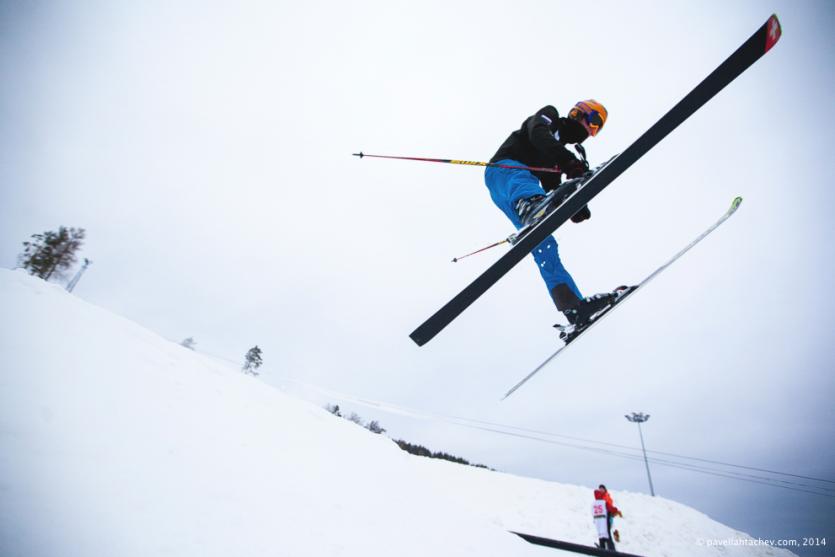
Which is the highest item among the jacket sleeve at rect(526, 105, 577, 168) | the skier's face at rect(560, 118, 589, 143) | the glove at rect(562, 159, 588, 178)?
the skier's face at rect(560, 118, 589, 143)

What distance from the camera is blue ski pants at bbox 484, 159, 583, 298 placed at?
3066 mm

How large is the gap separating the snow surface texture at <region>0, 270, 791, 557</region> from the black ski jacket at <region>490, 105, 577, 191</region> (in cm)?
328

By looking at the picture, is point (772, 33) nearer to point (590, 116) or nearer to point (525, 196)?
A: point (590, 116)

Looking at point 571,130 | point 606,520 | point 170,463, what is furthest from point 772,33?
point 606,520

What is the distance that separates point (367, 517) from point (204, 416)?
1.38m

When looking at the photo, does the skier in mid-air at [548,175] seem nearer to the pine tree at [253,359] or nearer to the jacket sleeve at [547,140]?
the jacket sleeve at [547,140]

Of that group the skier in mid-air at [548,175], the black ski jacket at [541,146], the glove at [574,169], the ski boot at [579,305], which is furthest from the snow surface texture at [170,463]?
the black ski jacket at [541,146]

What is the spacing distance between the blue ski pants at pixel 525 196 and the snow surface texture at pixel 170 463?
2.30 metres

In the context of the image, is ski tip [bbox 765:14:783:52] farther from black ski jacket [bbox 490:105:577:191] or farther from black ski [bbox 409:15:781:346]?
black ski jacket [bbox 490:105:577:191]

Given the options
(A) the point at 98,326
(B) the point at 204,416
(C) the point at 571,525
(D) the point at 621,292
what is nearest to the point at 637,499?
(C) the point at 571,525

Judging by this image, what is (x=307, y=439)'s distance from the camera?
2.91 m

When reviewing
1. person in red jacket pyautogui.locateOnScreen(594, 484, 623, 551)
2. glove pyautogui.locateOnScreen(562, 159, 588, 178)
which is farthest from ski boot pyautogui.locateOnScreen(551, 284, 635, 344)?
person in red jacket pyautogui.locateOnScreen(594, 484, 623, 551)

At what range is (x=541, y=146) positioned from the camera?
3.05m

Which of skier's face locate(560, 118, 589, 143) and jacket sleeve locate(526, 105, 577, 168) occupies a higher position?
skier's face locate(560, 118, 589, 143)
